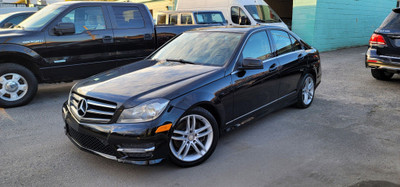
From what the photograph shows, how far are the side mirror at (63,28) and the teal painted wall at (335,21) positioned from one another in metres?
10.1

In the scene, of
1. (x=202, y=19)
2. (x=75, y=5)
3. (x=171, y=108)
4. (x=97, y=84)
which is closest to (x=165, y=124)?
(x=171, y=108)

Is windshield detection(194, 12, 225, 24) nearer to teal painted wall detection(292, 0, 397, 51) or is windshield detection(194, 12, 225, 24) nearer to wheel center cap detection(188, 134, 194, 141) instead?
teal painted wall detection(292, 0, 397, 51)

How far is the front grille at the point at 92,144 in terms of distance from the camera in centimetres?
325

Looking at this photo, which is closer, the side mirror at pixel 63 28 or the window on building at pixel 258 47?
the window on building at pixel 258 47

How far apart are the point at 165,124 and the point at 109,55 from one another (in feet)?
12.8

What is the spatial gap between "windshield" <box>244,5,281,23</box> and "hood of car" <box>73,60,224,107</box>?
30.9 feet

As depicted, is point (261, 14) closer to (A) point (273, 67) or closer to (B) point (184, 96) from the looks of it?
(A) point (273, 67)

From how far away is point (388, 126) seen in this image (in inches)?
191

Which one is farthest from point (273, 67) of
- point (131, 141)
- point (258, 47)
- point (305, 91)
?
point (131, 141)

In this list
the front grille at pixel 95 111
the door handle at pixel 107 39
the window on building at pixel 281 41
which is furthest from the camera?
the door handle at pixel 107 39

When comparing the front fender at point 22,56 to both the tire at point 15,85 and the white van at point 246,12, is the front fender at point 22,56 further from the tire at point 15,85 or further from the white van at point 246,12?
the white van at point 246,12

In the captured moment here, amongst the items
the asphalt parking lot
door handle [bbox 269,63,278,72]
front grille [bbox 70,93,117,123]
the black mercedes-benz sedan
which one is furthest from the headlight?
door handle [bbox 269,63,278,72]

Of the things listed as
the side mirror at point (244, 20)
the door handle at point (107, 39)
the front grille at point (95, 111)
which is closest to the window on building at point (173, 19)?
the side mirror at point (244, 20)

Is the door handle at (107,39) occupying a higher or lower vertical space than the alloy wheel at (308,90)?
higher
